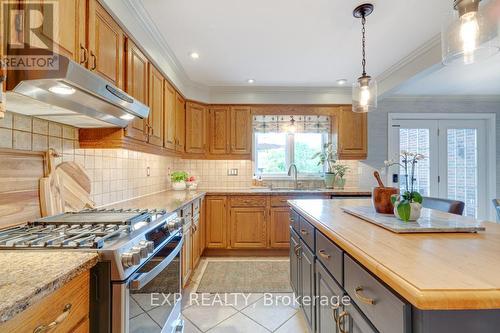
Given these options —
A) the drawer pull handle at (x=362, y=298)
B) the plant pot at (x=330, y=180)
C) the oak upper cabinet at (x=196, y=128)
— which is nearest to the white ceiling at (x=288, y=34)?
the oak upper cabinet at (x=196, y=128)

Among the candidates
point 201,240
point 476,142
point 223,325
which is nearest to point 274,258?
point 201,240

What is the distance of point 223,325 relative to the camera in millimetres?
1970

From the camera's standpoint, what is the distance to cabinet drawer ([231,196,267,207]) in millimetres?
3447

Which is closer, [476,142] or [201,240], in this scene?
[201,240]

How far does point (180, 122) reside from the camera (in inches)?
131

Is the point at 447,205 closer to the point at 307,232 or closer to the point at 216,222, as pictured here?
the point at 307,232

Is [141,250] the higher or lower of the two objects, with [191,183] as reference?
lower

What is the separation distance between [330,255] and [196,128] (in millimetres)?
2888

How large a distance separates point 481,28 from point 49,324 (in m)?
2.24

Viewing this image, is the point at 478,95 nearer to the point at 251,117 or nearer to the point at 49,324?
the point at 251,117

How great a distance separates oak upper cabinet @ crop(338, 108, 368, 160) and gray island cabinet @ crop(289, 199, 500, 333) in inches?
98.8

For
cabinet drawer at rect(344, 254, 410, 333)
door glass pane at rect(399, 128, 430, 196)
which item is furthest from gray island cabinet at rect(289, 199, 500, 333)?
door glass pane at rect(399, 128, 430, 196)

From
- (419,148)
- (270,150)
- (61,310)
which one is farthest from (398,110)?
(61,310)

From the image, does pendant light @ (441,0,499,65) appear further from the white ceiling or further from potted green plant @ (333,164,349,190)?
potted green plant @ (333,164,349,190)
